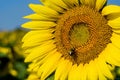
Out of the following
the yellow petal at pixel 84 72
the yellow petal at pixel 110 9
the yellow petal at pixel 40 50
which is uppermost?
the yellow petal at pixel 110 9

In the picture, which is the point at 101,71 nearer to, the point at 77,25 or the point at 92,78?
the point at 92,78

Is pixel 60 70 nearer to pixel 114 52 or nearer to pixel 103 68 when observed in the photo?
pixel 103 68

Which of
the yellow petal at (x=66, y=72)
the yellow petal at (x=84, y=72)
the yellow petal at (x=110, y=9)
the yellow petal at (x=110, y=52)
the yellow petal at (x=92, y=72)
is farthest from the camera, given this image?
the yellow petal at (x=66, y=72)

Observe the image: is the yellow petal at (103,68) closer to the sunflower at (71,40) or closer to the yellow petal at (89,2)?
the sunflower at (71,40)

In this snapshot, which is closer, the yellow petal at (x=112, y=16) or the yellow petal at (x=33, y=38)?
the yellow petal at (x=112, y=16)

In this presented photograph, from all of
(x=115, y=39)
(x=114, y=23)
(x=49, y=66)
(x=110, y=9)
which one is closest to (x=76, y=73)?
(x=49, y=66)

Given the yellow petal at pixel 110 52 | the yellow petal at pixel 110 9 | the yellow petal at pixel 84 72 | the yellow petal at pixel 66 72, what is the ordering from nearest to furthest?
the yellow petal at pixel 110 9 → the yellow petal at pixel 110 52 → the yellow petal at pixel 84 72 → the yellow petal at pixel 66 72

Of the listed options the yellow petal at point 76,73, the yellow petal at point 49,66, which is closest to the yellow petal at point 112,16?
A: the yellow petal at point 76,73
